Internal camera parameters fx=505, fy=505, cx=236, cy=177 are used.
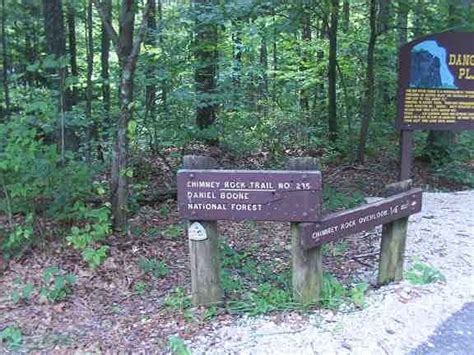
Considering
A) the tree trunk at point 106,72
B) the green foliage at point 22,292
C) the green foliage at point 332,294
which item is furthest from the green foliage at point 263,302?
the tree trunk at point 106,72

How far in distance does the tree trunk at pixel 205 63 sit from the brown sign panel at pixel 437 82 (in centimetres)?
308

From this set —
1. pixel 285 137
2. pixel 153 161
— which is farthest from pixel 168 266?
pixel 285 137

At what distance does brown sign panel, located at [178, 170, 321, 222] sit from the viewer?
424 cm

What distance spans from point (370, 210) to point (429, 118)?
135 inches

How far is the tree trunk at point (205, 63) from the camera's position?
838cm

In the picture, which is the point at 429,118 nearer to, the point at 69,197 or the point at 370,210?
the point at 370,210

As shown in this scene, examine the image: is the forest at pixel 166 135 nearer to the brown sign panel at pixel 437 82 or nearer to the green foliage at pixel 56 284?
the green foliage at pixel 56 284

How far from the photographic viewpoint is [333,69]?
467 inches

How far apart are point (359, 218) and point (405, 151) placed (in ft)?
11.5

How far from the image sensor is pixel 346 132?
12.9 m

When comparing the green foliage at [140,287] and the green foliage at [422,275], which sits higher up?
the green foliage at [422,275]

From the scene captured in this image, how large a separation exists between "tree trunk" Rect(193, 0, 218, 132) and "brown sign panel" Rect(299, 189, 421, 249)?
426cm

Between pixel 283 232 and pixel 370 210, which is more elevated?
pixel 370 210

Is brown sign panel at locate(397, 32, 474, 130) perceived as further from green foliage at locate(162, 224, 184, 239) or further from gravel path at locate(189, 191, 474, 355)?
green foliage at locate(162, 224, 184, 239)
